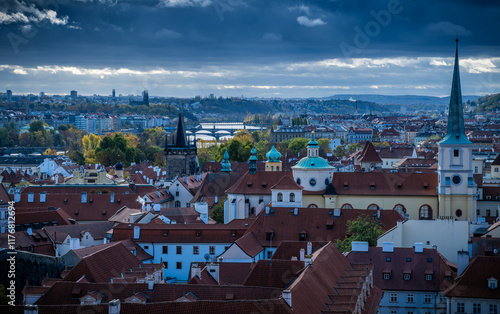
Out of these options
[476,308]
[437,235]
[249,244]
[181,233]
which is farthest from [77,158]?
[476,308]

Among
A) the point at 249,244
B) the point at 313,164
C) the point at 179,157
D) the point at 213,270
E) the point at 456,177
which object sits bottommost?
the point at 249,244

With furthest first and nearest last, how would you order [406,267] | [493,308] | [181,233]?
[181,233] → [406,267] → [493,308]

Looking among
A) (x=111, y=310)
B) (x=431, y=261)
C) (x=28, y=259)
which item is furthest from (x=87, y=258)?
(x=431, y=261)

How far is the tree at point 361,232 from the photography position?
46.9m

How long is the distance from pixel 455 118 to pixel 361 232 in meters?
22.0

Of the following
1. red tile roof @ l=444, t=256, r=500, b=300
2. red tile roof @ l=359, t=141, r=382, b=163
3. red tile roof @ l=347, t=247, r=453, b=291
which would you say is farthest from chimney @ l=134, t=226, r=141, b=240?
red tile roof @ l=359, t=141, r=382, b=163

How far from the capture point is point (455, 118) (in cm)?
6706

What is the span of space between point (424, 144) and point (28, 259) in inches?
5017

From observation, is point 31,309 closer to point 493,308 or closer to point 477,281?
point 477,281

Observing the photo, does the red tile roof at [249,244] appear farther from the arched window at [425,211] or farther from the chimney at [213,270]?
the arched window at [425,211]

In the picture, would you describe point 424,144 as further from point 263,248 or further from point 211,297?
point 211,297

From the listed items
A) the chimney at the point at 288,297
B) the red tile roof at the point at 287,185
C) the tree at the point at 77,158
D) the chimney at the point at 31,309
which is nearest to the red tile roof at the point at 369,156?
the red tile roof at the point at 287,185

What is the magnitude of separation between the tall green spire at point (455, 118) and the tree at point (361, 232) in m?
17.0

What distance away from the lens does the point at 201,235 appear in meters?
52.7
